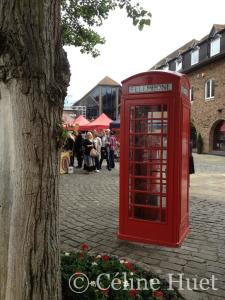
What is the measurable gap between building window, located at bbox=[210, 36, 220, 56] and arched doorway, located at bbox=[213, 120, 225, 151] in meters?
5.72

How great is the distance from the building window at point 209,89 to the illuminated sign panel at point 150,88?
81.9 feet

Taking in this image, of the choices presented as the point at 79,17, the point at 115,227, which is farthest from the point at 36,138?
the point at 79,17

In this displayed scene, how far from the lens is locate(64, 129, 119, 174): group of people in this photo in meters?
14.2

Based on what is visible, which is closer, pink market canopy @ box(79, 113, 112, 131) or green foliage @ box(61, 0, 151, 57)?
green foliage @ box(61, 0, 151, 57)

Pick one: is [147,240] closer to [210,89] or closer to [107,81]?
[210,89]

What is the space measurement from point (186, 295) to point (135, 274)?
1.82 feet

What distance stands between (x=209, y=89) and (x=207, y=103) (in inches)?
47.7

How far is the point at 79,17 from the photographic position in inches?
387

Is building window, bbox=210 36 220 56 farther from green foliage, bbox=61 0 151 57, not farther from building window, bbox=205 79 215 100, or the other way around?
green foliage, bbox=61 0 151 57

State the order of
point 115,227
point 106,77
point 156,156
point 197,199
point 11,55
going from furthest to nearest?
point 106,77
point 197,199
point 115,227
point 156,156
point 11,55

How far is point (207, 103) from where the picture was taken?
2945 cm

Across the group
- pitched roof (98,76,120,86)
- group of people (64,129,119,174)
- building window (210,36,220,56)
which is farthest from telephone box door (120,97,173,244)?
pitched roof (98,76,120,86)

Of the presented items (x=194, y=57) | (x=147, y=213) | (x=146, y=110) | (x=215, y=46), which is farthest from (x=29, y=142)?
(x=194, y=57)

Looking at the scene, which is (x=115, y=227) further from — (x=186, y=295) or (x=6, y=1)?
(x=6, y=1)
